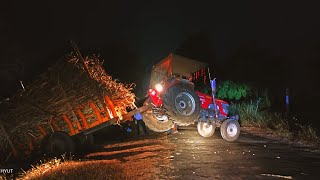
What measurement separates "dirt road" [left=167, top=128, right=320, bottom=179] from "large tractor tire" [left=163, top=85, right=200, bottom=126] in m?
0.98

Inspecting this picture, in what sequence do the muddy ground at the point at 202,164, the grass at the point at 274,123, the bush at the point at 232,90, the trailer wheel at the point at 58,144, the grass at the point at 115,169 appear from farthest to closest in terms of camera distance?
1. the bush at the point at 232,90
2. the grass at the point at 274,123
3. the trailer wheel at the point at 58,144
4. the muddy ground at the point at 202,164
5. the grass at the point at 115,169

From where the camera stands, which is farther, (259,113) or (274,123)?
(259,113)

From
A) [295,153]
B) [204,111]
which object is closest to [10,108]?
[204,111]

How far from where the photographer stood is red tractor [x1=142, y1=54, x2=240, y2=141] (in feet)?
32.9

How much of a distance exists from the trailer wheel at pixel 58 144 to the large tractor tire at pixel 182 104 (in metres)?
3.10

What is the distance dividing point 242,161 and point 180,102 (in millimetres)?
2868

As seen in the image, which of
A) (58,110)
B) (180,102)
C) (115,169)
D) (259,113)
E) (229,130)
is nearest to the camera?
(115,169)

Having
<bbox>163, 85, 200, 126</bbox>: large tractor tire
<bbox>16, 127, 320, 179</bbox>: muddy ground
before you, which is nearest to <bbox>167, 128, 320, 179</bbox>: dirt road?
<bbox>16, 127, 320, 179</bbox>: muddy ground

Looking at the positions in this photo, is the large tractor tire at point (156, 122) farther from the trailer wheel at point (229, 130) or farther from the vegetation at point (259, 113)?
the vegetation at point (259, 113)

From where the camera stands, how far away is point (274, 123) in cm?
1744

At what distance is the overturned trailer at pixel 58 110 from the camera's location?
998 centimetres

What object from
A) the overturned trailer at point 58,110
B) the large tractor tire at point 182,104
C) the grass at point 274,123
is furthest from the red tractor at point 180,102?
the grass at point 274,123

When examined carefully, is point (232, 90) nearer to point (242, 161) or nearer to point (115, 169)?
point (242, 161)

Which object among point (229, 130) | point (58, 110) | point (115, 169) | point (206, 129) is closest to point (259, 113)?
point (206, 129)
